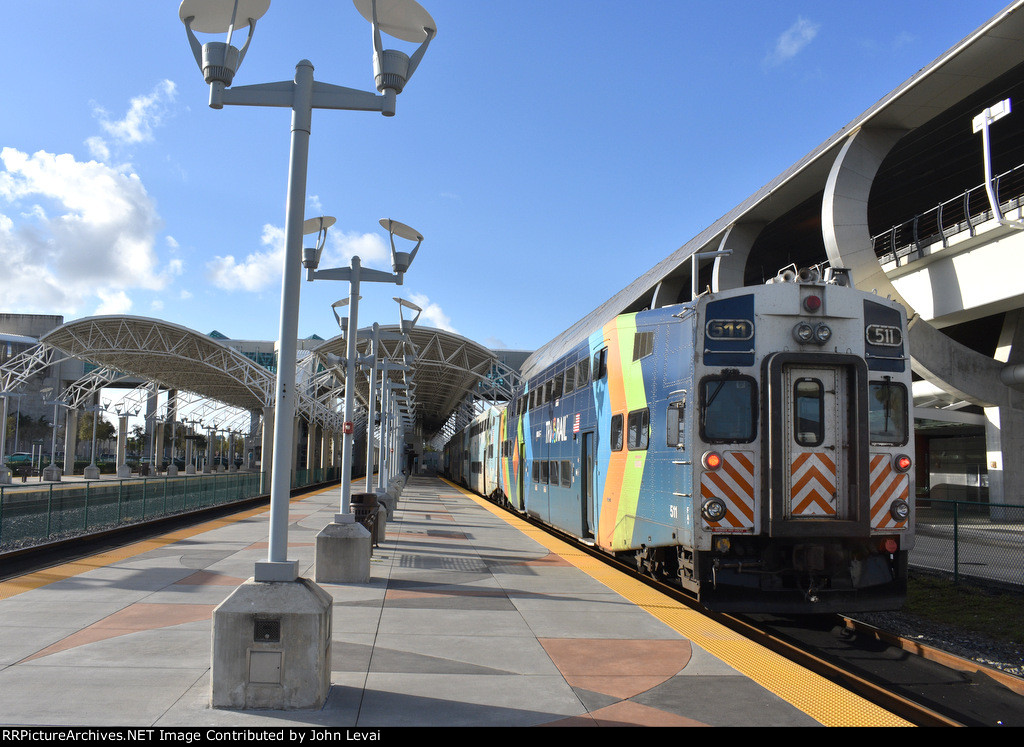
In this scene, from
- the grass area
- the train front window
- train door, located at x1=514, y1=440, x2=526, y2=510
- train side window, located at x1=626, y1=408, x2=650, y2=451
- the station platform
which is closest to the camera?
the station platform

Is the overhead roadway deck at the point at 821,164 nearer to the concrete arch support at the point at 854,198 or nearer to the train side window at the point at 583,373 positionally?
the concrete arch support at the point at 854,198

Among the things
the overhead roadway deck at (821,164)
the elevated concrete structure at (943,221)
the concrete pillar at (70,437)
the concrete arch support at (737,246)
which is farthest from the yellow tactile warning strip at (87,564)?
the concrete pillar at (70,437)

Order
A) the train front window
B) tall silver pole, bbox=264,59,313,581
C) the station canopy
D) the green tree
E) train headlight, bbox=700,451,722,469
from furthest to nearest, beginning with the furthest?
the green tree
the station canopy
the train front window
train headlight, bbox=700,451,722,469
tall silver pole, bbox=264,59,313,581

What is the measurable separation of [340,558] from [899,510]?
728 centimetres

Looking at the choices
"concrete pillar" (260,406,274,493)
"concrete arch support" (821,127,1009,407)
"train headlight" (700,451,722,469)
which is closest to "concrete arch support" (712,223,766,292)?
"concrete arch support" (821,127,1009,407)

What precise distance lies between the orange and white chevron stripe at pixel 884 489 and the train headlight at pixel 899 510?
34mm

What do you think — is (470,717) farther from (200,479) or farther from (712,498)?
(200,479)

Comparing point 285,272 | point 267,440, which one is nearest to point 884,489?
point 285,272

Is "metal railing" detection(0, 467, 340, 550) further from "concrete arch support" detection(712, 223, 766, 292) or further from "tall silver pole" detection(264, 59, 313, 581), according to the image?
"concrete arch support" detection(712, 223, 766, 292)

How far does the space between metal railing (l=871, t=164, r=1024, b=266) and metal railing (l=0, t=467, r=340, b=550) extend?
69.7ft

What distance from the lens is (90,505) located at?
16688mm

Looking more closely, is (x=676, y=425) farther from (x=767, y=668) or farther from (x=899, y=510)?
(x=767, y=668)

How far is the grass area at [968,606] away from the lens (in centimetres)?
966

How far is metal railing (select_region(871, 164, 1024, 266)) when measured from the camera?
62.8 ft
